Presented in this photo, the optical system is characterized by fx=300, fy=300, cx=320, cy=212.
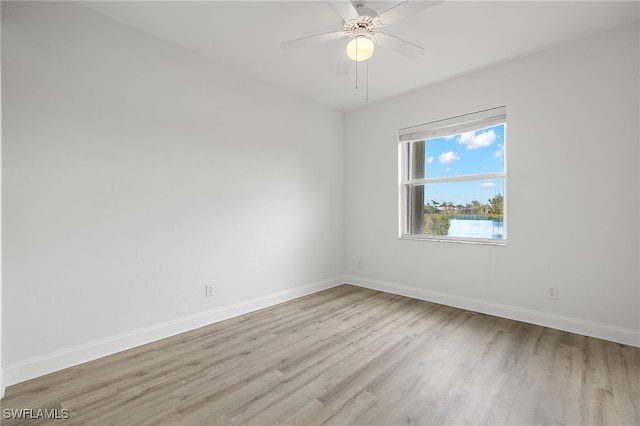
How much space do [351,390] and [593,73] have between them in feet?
10.7

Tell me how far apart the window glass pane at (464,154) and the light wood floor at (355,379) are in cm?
171

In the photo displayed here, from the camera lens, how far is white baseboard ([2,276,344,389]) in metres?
1.99

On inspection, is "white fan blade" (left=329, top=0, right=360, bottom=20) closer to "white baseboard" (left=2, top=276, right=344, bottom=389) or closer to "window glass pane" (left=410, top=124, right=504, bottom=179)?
"window glass pane" (left=410, top=124, right=504, bottom=179)

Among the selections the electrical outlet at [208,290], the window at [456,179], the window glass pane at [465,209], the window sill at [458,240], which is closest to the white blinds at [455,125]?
the window at [456,179]

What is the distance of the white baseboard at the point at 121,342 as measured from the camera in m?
1.99

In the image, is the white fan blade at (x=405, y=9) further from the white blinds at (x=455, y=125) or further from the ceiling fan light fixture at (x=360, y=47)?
the white blinds at (x=455, y=125)

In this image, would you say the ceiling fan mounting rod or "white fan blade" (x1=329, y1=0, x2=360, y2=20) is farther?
the ceiling fan mounting rod

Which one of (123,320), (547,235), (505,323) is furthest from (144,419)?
(547,235)

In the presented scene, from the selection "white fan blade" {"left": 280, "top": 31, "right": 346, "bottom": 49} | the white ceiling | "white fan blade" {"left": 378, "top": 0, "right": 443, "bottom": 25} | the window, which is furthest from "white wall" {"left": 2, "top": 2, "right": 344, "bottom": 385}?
"white fan blade" {"left": 378, "top": 0, "right": 443, "bottom": 25}

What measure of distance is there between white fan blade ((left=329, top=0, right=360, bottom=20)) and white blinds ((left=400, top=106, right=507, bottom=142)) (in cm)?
186

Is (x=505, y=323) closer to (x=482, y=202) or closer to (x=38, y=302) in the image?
(x=482, y=202)

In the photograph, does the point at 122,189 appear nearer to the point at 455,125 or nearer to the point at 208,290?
the point at 208,290

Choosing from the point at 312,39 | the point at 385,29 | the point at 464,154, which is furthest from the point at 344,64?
the point at 464,154

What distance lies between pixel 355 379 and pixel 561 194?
8.20 ft
